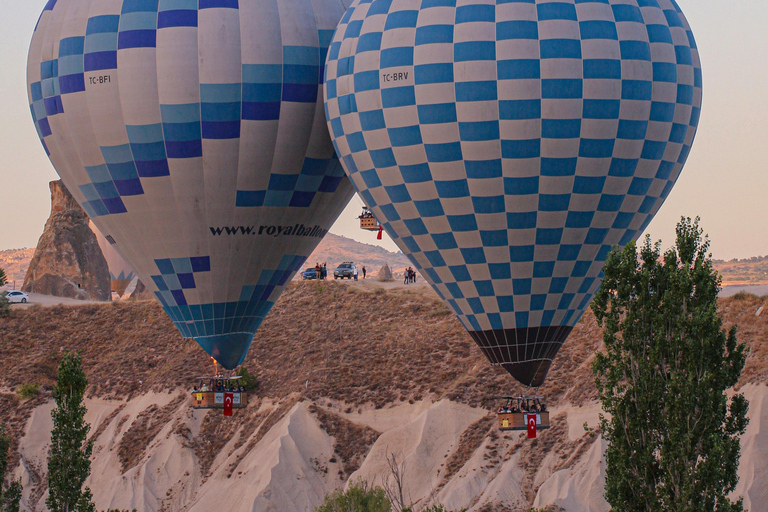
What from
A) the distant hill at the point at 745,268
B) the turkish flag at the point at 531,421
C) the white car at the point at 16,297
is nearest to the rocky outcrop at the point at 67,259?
the white car at the point at 16,297

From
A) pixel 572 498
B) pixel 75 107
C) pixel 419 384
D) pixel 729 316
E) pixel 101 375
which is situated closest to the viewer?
pixel 75 107

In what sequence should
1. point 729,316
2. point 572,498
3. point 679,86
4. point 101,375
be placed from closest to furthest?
point 679,86, point 572,498, point 729,316, point 101,375

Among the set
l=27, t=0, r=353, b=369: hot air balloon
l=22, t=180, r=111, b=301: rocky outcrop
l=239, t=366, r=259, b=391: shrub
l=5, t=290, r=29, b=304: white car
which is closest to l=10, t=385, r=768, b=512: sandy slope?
l=239, t=366, r=259, b=391: shrub

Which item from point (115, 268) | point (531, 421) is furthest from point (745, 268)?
point (531, 421)

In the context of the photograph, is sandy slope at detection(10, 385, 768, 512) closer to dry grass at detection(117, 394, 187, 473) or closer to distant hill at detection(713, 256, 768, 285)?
dry grass at detection(117, 394, 187, 473)

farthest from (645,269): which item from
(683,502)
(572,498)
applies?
(572,498)

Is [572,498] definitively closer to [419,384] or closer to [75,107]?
[419,384]

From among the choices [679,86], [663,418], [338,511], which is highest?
[679,86]
